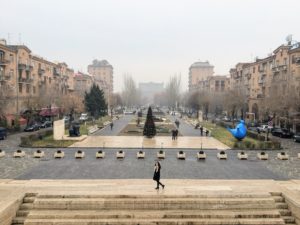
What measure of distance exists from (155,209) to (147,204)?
41 centimetres

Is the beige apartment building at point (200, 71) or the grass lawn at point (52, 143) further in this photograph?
the beige apartment building at point (200, 71)

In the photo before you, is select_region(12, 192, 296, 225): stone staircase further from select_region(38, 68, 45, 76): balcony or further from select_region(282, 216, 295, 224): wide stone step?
select_region(38, 68, 45, 76): balcony

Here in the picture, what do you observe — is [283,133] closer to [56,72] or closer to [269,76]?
[269,76]

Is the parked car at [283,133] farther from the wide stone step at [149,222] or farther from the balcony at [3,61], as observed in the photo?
the balcony at [3,61]

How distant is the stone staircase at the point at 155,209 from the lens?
1384 centimetres

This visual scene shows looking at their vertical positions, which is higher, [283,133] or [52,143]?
[283,133]

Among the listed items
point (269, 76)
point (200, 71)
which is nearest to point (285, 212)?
point (269, 76)

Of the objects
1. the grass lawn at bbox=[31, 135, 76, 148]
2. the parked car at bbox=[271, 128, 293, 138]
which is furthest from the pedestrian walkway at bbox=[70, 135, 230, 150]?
the parked car at bbox=[271, 128, 293, 138]

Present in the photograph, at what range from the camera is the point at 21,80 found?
54.1 meters

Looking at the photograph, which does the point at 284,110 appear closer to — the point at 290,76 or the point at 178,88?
the point at 290,76

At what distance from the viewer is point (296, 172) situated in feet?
73.5

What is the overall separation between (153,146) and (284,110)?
18.3 m

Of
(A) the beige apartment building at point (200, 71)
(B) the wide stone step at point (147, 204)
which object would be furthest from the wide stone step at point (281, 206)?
(A) the beige apartment building at point (200, 71)

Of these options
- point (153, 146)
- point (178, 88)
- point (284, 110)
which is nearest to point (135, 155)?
point (153, 146)
